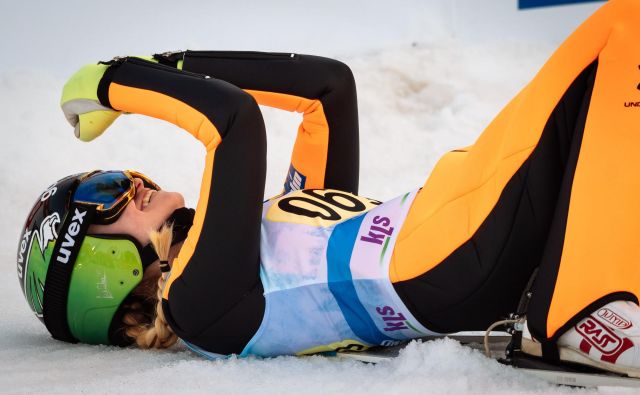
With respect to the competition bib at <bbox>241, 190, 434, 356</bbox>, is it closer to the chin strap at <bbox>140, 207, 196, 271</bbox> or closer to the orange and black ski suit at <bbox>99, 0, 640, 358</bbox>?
the orange and black ski suit at <bbox>99, 0, 640, 358</bbox>

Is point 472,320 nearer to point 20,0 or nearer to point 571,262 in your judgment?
point 571,262

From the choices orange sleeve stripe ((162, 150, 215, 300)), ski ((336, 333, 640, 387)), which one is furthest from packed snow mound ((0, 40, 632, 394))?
orange sleeve stripe ((162, 150, 215, 300))

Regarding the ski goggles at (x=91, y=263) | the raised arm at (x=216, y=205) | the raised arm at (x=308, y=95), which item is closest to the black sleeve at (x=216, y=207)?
the raised arm at (x=216, y=205)

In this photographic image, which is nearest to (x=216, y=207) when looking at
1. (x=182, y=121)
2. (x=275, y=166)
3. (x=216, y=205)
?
(x=216, y=205)

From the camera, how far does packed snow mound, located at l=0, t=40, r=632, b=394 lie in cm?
121

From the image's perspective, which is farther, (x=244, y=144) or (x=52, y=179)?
(x=52, y=179)

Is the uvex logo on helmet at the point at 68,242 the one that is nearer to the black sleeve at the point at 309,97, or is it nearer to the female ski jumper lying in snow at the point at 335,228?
the female ski jumper lying in snow at the point at 335,228

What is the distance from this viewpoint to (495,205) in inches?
47.1

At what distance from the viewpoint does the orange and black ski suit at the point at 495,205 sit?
111 centimetres

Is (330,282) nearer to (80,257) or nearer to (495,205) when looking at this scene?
(495,205)

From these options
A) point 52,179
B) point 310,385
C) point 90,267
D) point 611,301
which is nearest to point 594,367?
point 611,301

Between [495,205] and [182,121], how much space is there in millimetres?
483

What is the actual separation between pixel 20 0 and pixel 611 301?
2332 mm

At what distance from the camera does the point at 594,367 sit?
111 centimetres
